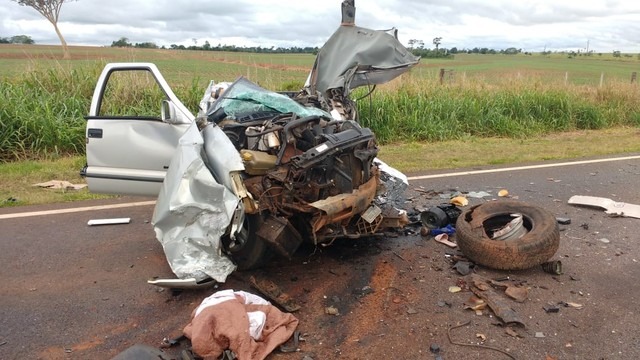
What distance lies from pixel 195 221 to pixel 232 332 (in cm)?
116

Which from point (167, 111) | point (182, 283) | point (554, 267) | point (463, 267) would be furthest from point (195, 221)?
point (554, 267)

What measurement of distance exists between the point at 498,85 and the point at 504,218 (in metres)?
10.7

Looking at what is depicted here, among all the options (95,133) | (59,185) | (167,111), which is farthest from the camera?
(59,185)

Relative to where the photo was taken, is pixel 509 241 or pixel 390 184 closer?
pixel 509 241

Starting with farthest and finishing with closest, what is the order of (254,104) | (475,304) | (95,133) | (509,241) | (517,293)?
(95,133) < (254,104) < (509,241) < (517,293) < (475,304)

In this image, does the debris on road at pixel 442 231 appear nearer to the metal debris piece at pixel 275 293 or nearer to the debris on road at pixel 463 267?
the debris on road at pixel 463 267

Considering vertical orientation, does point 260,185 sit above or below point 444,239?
above

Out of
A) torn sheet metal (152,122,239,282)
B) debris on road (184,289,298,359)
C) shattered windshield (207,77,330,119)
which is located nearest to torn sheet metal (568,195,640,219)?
shattered windshield (207,77,330,119)

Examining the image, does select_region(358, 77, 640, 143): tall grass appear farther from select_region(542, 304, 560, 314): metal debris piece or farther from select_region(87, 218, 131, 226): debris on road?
select_region(542, 304, 560, 314): metal debris piece

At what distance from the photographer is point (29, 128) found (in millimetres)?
9070

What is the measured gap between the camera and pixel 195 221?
4.11 m

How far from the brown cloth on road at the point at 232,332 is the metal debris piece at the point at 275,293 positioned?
277 millimetres

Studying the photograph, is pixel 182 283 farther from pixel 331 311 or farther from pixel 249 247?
pixel 331 311

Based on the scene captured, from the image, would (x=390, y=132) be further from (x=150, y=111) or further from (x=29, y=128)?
(x=29, y=128)
